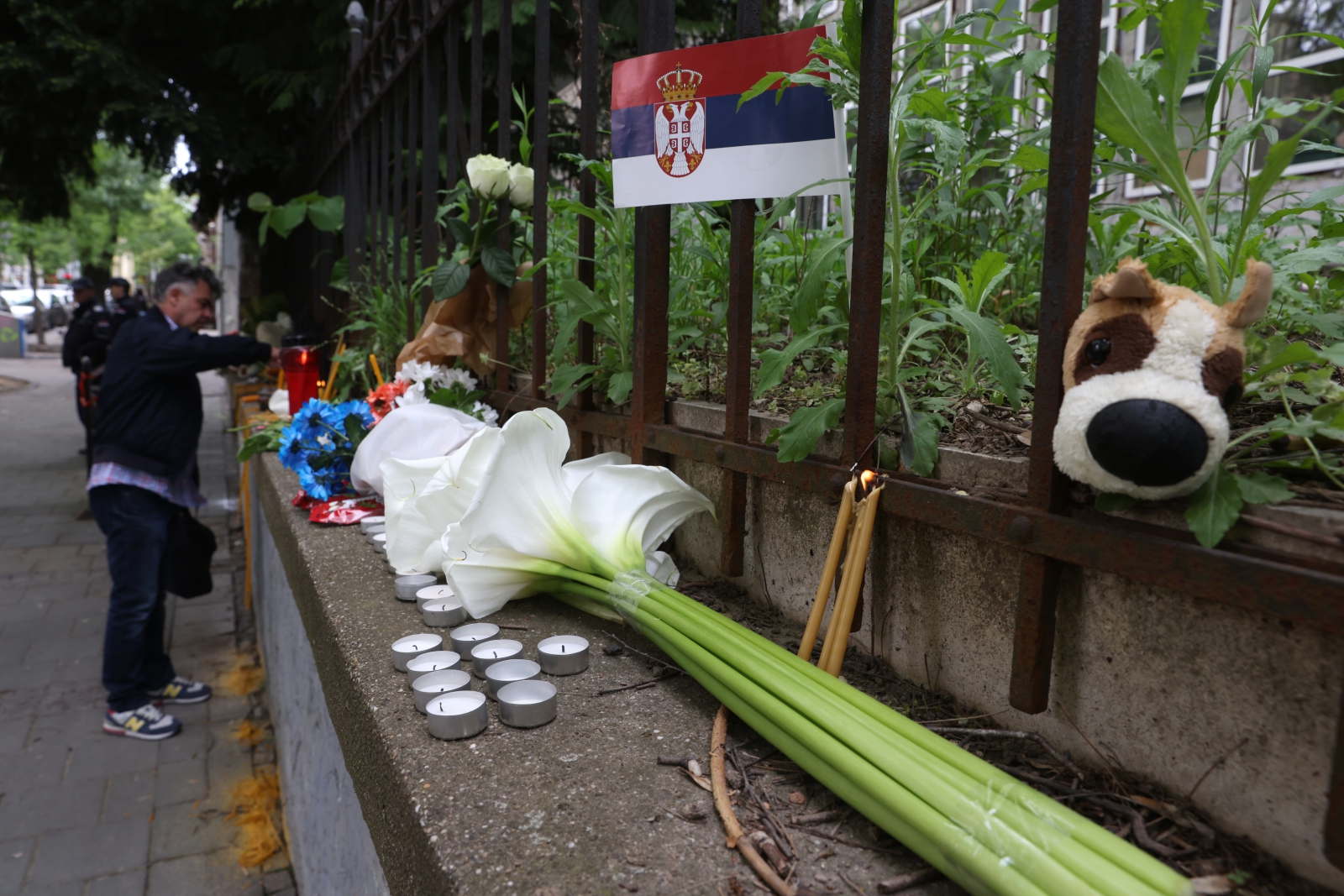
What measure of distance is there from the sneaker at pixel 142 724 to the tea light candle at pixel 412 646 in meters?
3.49

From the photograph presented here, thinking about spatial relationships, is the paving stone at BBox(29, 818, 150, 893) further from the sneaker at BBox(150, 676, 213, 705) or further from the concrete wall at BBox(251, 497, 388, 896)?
the sneaker at BBox(150, 676, 213, 705)

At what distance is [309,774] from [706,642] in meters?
1.91

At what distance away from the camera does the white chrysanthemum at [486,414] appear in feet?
8.61

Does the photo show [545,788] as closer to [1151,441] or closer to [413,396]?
[1151,441]

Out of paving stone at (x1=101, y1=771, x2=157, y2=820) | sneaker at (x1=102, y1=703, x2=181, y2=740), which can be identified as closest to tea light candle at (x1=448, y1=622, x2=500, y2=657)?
paving stone at (x1=101, y1=771, x2=157, y2=820)

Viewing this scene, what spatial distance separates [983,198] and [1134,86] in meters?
1.20

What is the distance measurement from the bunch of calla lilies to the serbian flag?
54 centimetres

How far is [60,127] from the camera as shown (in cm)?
714

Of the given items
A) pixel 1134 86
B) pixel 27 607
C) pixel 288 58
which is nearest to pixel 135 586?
pixel 27 607

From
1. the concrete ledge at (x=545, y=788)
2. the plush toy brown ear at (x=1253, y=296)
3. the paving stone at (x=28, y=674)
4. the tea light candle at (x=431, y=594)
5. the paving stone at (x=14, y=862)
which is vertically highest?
the plush toy brown ear at (x=1253, y=296)

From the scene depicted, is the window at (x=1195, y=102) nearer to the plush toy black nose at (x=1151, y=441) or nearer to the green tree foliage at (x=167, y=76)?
the plush toy black nose at (x=1151, y=441)

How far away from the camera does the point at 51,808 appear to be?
11.5 ft

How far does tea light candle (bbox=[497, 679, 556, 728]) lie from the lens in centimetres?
124

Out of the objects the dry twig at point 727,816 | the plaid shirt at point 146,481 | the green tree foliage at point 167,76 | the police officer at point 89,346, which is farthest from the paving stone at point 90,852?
the police officer at point 89,346
